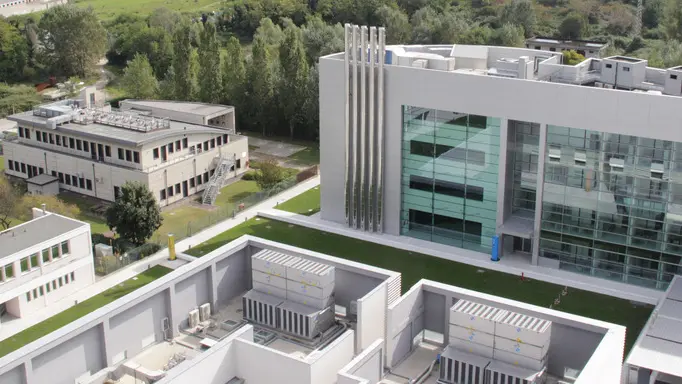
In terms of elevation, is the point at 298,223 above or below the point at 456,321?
below

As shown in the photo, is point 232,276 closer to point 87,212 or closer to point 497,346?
point 497,346

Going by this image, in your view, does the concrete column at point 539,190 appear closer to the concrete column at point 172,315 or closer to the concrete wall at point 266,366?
the concrete column at point 172,315

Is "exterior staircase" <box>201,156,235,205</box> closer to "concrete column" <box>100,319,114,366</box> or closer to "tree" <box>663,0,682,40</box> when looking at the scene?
"concrete column" <box>100,319,114,366</box>

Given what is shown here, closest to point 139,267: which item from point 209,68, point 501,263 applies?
point 501,263

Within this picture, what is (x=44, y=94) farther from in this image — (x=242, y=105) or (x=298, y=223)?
(x=298, y=223)


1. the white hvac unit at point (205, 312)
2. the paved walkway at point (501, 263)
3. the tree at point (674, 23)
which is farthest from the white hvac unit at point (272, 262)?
the tree at point (674, 23)

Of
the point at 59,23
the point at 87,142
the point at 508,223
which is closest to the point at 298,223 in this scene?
the point at 508,223

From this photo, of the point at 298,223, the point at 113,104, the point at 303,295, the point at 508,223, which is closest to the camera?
the point at 303,295
